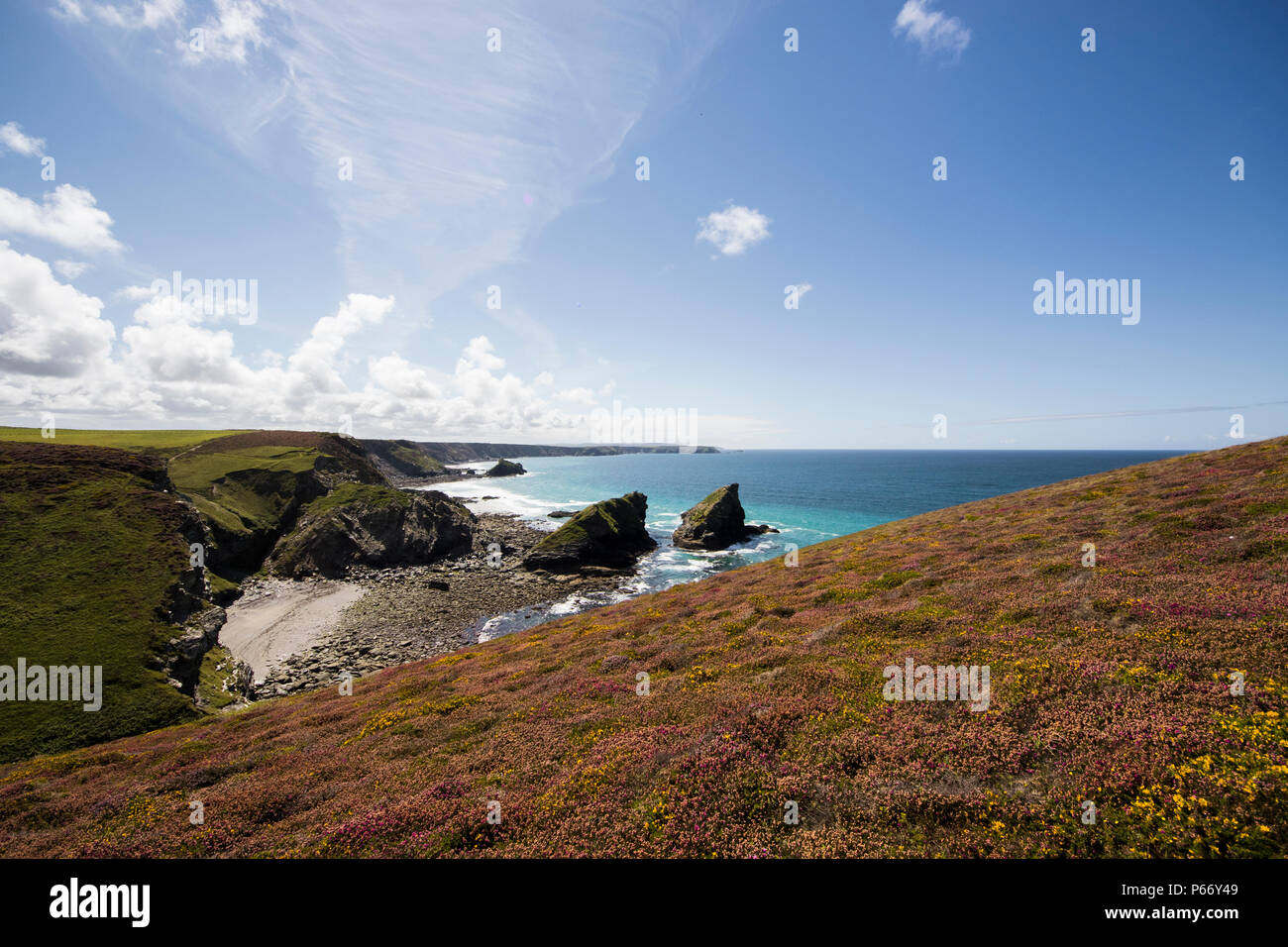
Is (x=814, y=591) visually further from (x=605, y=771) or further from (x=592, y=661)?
(x=605, y=771)

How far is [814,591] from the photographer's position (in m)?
24.2

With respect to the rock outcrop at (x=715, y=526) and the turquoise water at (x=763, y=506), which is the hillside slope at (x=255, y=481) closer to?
the turquoise water at (x=763, y=506)

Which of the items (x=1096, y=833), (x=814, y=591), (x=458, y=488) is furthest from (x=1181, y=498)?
(x=458, y=488)

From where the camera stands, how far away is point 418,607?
54.8 m

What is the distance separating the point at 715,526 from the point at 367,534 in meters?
63.5

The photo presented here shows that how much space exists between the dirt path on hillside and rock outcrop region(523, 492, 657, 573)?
88.3 feet

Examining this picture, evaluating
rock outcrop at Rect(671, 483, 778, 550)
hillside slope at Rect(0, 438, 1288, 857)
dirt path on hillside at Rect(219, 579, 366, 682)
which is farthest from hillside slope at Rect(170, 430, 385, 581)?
rock outcrop at Rect(671, 483, 778, 550)

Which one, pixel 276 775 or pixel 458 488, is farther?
pixel 458 488

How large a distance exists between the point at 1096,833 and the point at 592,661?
53.0 ft

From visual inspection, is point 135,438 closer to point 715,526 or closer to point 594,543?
point 594,543

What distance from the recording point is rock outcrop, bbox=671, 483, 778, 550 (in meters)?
85.2

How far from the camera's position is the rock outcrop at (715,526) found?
280ft

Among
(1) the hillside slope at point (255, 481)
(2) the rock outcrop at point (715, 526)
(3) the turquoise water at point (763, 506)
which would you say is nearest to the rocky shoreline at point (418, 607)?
(3) the turquoise water at point (763, 506)

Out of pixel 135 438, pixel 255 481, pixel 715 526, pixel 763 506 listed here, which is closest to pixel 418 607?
pixel 715 526
